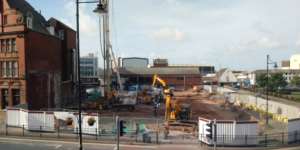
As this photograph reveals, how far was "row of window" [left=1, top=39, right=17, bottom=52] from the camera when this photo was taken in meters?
24.4

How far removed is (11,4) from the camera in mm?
25047

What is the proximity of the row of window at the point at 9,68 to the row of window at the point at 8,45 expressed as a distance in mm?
1559

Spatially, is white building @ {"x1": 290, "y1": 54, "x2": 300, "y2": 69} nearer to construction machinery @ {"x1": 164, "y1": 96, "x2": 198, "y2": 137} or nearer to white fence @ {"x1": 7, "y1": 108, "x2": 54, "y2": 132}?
construction machinery @ {"x1": 164, "y1": 96, "x2": 198, "y2": 137}

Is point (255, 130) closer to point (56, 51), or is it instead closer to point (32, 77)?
point (32, 77)

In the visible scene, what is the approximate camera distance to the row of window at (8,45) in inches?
960

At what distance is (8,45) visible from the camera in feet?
81.1

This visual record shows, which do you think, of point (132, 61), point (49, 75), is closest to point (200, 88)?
point (49, 75)

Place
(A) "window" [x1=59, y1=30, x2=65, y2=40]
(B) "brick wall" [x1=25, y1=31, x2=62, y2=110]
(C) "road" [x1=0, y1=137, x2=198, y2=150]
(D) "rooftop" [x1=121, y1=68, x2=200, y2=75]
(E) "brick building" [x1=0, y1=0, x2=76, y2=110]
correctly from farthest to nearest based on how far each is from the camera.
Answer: (D) "rooftop" [x1=121, y1=68, x2=200, y2=75] < (A) "window" [x1=59, y1=30, x2=65, y2=40] < (B) "brick wall" [x1=25, y1=31, x2=62, y2=110] < (E) "brick building" [x1=0, y1=0, x2=76, y2=110] < (C) "road" [x1=0, y1=137, x2=198, y2=150]

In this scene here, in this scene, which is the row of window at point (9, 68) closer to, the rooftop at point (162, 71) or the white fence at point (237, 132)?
the white fence at point (237, 132)

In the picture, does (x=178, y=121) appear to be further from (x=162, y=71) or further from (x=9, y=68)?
(x=162, y=71)

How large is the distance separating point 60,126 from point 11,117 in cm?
577

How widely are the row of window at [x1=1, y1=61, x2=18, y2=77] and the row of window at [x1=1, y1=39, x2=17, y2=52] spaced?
1.56 metres

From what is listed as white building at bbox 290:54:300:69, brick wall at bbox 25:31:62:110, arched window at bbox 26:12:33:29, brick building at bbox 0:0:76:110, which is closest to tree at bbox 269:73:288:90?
white building at bbox 290:54:300:69

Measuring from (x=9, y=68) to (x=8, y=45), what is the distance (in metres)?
2.79
